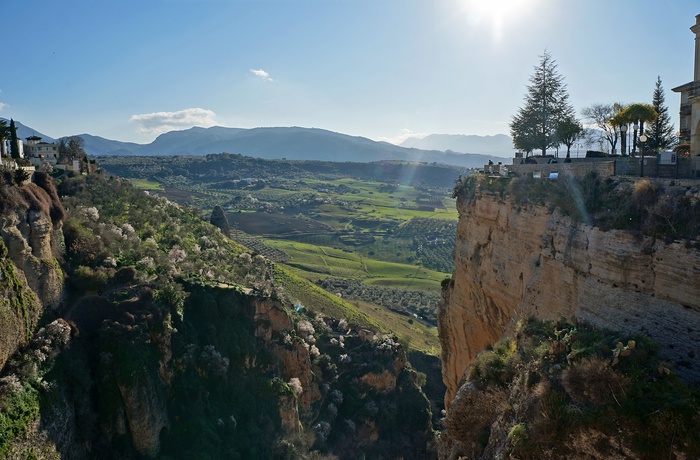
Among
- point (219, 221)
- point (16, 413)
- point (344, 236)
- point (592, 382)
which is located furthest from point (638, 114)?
point (344, 236)

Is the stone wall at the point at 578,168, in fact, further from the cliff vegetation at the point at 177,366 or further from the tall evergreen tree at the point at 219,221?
the tall evergreen tree at the point at 219,221

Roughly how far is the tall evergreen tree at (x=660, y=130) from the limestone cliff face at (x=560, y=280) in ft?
39.4

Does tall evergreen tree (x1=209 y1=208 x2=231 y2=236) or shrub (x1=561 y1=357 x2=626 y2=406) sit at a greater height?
shrub (x1=561 y1=357 x2=626 y2=406)

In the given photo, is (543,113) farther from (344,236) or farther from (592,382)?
(344,236)

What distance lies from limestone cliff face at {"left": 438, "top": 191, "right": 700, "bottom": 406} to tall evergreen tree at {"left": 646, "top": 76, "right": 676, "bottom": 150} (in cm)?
1200

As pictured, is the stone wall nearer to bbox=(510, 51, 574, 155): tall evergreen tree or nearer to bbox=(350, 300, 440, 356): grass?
bbox=(510, 51, 574, 155): tall evergreen tree

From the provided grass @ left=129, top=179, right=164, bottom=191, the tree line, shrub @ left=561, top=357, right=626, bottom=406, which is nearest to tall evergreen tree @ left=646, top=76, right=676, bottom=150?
the tree line

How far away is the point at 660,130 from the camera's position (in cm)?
3095

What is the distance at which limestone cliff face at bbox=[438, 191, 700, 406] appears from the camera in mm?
12633

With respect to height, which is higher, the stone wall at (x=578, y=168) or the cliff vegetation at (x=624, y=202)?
the stone wall at (x=578, y=168)

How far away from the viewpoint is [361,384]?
42469 mm

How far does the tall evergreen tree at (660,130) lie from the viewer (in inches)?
1152

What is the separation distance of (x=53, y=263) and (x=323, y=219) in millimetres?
113793

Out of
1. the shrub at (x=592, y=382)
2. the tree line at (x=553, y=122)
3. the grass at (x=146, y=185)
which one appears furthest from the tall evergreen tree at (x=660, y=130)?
the grass at (x=146, y=185)
